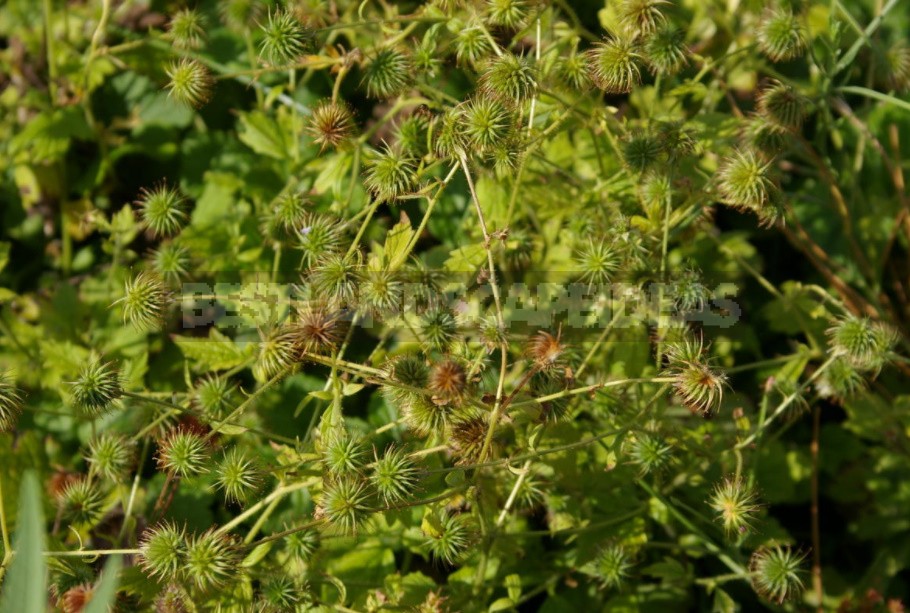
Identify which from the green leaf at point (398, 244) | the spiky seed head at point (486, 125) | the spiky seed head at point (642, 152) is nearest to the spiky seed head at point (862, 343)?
the spiky seed head at point (642, 152)

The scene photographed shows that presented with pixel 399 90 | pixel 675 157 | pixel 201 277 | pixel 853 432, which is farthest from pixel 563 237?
pixel 853 432

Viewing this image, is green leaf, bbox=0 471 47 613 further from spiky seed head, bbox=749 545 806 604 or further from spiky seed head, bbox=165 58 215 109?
spiky seed head, bbox=749 545 806 604

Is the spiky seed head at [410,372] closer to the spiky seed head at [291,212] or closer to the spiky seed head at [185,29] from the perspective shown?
Result: the spiky seed head at [291,212]

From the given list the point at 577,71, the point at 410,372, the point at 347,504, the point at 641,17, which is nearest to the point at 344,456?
the point at 347,504

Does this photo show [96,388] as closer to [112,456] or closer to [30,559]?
[112,456]

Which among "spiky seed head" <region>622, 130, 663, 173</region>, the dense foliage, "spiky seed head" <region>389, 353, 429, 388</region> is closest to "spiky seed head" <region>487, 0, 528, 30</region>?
the dense foliage
